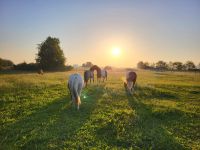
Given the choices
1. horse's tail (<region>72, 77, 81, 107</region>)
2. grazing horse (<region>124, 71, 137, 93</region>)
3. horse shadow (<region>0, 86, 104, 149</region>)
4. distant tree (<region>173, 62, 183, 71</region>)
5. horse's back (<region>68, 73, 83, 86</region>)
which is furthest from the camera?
distant tree (<region>173, 62, 183, 71</region>)

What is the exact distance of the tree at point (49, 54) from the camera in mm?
83188

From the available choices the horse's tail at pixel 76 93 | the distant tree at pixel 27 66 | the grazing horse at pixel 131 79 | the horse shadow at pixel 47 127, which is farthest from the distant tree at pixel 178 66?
the horse shadow at pixel 47 127

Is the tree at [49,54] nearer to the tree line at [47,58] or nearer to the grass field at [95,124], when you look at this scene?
the tree line at [47,58]

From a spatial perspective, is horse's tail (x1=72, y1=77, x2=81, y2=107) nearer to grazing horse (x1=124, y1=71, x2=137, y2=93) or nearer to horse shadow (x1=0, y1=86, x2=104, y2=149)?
horse shadow (x1=0, y1=86, x2=104, y2=149)

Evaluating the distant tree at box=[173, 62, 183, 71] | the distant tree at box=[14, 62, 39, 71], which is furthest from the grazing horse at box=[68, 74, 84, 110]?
the distant tree at box=[173, 62, 183, 71]

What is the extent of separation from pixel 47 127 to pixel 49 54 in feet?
236

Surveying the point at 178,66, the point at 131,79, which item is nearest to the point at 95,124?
the point at 131,79

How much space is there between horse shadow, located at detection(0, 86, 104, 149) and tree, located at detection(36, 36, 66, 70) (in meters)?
66.1

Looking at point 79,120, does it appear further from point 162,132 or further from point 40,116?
point 162,132

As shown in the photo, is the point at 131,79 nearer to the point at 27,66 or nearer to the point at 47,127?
the point at 47,127

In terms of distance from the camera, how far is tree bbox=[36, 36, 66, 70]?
8319cm

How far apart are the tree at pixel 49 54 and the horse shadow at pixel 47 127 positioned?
217 ft

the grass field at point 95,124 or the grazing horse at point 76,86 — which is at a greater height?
the grazing horse at point 76,86

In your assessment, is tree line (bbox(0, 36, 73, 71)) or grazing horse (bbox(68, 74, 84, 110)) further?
tree line (bbox(0, 36, 73, 71))
